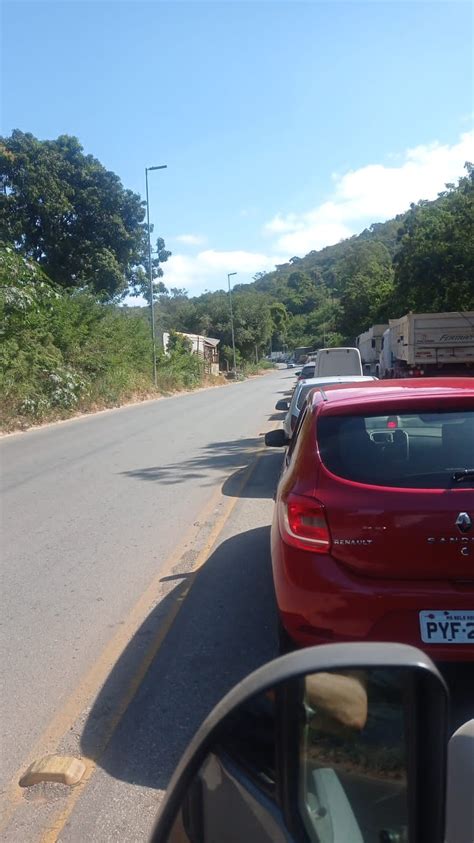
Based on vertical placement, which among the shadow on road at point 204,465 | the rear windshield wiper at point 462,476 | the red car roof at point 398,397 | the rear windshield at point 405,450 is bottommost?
the shadow on road at point 204,465

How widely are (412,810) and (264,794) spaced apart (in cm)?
31

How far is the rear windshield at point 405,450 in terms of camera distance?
151 inches

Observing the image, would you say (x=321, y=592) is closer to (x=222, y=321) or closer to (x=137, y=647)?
(x=137, y=647)

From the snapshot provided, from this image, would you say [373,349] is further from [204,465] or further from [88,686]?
[88,686]

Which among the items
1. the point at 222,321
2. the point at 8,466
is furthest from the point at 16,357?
the point at 222,321

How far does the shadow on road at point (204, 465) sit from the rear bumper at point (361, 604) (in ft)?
25.1

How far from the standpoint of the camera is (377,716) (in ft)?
5.30

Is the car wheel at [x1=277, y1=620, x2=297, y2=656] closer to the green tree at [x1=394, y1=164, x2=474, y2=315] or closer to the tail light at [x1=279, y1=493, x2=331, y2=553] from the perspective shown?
the tail light at [x1=279, y1=493, x2=331, y2=553]

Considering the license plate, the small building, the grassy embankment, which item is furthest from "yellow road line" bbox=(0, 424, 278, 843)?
the small building

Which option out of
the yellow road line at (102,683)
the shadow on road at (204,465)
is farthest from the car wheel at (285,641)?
the shadow on road at (204,465)

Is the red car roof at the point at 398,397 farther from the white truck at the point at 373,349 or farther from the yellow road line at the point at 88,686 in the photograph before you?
the white truck at the point at 373,349

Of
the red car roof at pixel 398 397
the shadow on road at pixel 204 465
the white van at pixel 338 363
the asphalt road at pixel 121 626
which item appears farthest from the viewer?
the white van at pixel 338 363

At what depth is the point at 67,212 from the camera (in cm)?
3447

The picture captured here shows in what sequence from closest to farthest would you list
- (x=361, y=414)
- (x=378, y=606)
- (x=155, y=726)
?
(x=378, y=606) → (x=155, y=726) → (x=361, y=414)
